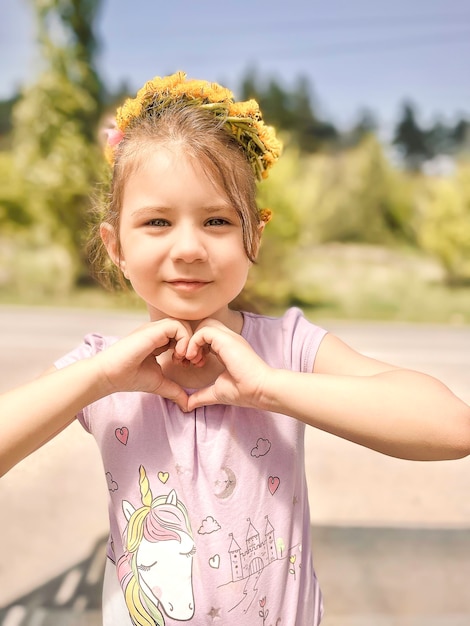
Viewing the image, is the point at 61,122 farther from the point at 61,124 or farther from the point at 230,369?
the point at 230,369

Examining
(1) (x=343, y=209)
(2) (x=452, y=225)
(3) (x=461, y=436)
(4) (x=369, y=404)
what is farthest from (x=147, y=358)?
(1) (x=343, y=209)

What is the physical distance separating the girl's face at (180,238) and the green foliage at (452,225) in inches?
418

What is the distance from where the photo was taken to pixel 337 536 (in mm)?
2533

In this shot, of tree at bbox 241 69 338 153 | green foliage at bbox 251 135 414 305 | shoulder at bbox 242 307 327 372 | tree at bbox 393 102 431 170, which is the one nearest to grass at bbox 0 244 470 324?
green foliage at bbox 251 135 414 305

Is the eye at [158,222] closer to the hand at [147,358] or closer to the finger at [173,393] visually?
the hand at [147,358]

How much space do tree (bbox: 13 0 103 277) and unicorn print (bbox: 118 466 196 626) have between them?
422 inches

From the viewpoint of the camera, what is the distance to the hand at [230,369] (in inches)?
40.2

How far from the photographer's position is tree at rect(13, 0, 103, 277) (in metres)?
11.3

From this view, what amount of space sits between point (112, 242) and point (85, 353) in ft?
0.74

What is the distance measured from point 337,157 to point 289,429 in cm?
1591

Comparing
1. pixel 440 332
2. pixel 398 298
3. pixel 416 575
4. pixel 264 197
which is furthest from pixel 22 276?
pixel 416 575

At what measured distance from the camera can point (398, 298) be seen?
11.9 metres

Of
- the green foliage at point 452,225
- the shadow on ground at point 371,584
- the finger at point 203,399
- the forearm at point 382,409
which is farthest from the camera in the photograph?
the green foliage at point 452,225

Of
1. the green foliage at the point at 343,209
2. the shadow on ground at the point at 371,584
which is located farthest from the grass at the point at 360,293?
the shadow on ground at the point at 371,584
